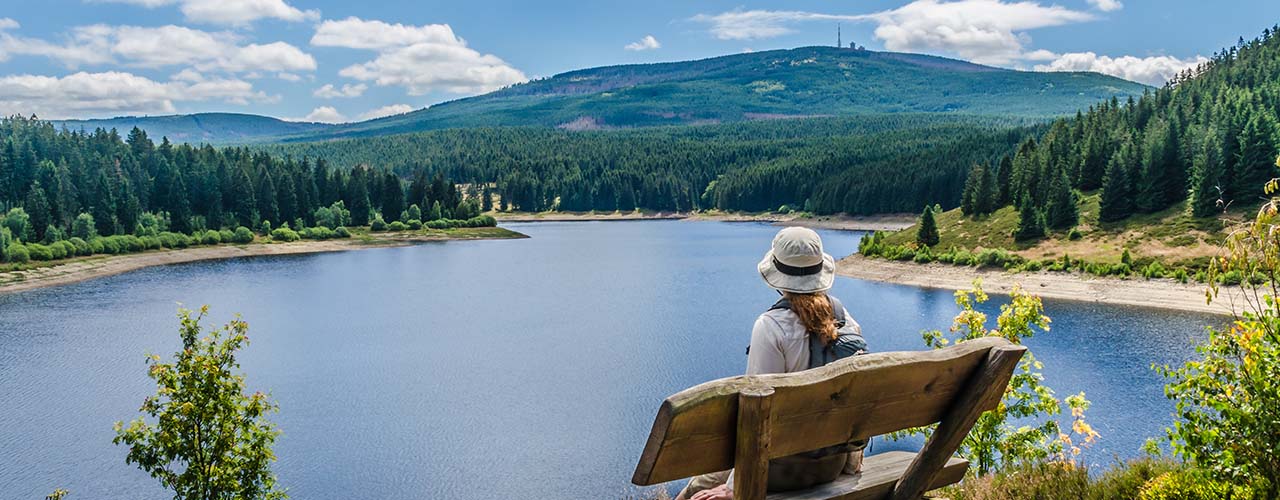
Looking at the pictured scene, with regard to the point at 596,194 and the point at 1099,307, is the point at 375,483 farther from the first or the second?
the point at 596,194

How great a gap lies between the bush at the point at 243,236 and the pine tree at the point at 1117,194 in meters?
87.1

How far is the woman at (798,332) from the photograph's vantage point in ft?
14.3

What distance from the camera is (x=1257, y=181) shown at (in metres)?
55.8

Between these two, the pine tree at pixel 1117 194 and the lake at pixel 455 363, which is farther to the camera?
the pine tree at pixel 1117 194

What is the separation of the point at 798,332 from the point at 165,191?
116m

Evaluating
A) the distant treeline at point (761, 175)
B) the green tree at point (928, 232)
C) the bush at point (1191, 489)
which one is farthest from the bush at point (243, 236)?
the bush at point (1191, 489)

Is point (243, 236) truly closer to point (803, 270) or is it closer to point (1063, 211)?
point (1063, 211)

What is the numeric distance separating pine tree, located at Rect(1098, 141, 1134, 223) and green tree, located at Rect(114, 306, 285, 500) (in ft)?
206

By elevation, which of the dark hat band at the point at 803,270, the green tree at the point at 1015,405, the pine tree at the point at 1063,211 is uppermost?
the dark hat band at the point at 803,270

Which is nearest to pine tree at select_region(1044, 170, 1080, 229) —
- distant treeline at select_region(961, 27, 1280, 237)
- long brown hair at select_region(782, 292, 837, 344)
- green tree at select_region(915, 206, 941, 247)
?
distant treeline at select_region(961, 27, 1280, 237)

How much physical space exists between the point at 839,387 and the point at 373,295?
58598mm

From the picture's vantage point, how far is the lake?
2194 centimetres

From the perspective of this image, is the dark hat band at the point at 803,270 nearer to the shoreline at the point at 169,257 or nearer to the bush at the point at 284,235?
the shoreline at the point at 169,257

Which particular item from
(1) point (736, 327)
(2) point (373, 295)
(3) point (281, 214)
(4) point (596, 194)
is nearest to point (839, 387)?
(1) point (736, 327)
